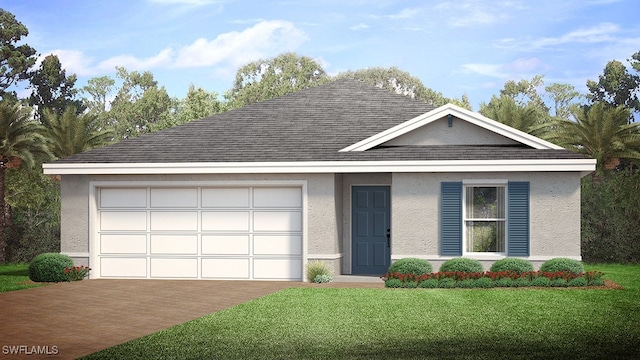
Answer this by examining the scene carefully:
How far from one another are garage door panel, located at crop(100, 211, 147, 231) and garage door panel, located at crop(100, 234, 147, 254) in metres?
0.22

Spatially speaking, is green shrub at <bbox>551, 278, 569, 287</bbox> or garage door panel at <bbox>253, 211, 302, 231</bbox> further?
garage door panel at <bbox>253, 211, 302, 231</bbox>

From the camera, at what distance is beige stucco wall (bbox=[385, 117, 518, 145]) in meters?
23.1

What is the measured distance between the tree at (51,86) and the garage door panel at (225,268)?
4233cm

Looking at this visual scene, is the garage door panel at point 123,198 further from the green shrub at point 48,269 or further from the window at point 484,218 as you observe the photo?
the window at point 484,218

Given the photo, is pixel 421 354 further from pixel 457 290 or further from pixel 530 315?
pixel 457 290

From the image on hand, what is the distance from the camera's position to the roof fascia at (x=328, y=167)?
70.4ft

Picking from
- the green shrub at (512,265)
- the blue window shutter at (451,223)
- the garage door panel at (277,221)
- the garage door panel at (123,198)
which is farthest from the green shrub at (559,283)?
the garage door panel at (123,198)

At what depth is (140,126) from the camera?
233ft

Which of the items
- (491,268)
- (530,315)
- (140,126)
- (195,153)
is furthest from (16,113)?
(140,126)

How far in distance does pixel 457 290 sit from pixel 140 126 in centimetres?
5463

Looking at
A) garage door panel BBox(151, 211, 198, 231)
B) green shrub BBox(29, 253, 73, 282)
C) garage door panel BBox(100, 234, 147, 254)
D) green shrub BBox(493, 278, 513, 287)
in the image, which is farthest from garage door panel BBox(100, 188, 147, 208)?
green shrub BBox(493, 278, 513, 287)

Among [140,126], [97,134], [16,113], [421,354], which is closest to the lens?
[421,354]

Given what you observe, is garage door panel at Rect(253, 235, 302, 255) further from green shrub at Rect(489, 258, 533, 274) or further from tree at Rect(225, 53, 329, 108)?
tree at Rect(225, 53, 329, 108)

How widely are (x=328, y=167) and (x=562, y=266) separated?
20.7 feet
